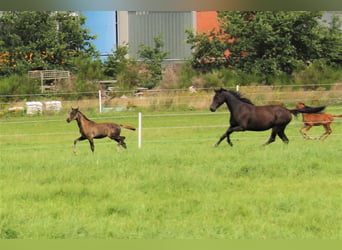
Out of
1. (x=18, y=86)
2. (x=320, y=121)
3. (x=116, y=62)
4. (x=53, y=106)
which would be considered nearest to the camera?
(x=320, y=121)

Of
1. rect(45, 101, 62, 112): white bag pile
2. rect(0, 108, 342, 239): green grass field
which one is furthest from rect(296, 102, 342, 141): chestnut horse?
rect(45, 101, 62, 112): white bag pile

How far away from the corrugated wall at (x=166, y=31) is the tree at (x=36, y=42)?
64.3 inches

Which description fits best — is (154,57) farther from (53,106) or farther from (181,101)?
(53,106)

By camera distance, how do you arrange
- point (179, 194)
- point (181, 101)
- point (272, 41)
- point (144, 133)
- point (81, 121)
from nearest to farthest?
point (179, 194) → point (81, 121) → point (144, 133) → point (181, 101) → point (272, 41)

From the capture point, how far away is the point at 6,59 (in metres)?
15.3

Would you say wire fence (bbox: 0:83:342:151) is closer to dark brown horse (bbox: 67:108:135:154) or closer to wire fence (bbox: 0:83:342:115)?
wire fence (bbox: 0:83:342:115)

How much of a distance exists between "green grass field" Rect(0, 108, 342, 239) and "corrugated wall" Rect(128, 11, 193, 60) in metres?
6.06

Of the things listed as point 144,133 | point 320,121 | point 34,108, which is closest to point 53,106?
point 34,108

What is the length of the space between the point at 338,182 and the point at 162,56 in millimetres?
11787

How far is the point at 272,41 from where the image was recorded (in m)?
13.8

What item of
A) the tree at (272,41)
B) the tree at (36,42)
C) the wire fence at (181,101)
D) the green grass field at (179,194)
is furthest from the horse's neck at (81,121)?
the tree at (36,42)

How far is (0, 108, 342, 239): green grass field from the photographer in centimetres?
356

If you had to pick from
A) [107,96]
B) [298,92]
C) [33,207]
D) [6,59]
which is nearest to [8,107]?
[107,96]

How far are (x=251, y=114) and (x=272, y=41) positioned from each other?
6.45m
